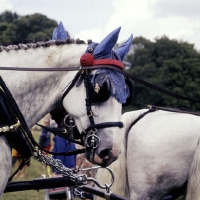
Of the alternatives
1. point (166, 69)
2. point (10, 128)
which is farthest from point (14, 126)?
point (166, 69)

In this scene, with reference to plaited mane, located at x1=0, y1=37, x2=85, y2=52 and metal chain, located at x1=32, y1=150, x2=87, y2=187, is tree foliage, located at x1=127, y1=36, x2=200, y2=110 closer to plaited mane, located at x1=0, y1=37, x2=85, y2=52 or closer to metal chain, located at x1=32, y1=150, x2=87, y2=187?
metal chain, located at x1=32, y1=150, x2=87, y2=187

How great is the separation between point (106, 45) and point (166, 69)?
41171mm

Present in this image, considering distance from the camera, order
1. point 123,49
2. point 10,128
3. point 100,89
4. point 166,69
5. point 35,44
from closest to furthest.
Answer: point 10,128
point 100,89
point 35,44
point 123,49
point 166,69

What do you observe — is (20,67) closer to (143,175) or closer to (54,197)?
(143,175)

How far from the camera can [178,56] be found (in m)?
45.7

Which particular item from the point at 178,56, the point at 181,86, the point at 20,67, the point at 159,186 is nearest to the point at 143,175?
the point at 159,186

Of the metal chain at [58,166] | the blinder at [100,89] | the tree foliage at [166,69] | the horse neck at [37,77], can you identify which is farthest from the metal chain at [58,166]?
the tree foliage at [166,69]

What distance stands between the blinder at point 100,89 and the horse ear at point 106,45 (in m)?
0.16

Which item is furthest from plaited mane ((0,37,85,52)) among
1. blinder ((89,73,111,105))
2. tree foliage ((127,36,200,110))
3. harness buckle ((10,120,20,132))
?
tree foliage ((127,36,200,110))

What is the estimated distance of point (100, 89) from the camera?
279 centimetres

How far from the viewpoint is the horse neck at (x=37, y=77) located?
2.85m

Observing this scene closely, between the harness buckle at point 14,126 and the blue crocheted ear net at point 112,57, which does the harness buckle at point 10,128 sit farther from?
the blue crocheted ear net at point 112,57

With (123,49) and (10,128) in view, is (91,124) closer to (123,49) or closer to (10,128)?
(10,128)

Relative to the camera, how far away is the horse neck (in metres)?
2.85
